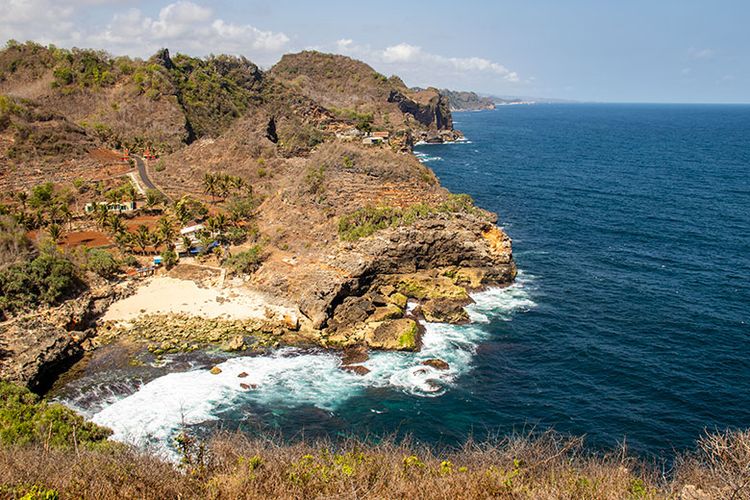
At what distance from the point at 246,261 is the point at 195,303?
26.4 ft

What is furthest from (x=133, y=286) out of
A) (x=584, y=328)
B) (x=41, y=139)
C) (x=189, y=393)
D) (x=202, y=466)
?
(x=41, y=139)

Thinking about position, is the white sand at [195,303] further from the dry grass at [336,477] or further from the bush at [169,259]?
the dry grass at [336,477]

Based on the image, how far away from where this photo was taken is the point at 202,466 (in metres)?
20.4

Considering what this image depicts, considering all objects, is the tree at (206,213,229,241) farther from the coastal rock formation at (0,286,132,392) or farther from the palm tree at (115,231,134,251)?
the coastal rock formation at (0,286,132,392)

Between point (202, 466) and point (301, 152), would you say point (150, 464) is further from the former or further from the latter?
point (301, 152)

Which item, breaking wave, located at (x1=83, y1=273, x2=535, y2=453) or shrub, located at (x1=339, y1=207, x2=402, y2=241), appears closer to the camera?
breaking wave, located at (x1=83, y1=273, x2=535, y2=453)

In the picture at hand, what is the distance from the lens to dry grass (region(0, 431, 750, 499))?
59.5ft

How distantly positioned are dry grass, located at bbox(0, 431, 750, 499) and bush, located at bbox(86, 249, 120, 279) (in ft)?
114

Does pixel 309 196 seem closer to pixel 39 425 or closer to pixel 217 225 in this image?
pixel 217 225

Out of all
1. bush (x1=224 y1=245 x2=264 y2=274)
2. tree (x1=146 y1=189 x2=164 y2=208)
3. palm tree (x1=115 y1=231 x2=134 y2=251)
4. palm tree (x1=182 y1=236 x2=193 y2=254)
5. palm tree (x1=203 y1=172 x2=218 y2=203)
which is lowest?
bush (x1=224 y1=245 x2=264 y2=274)

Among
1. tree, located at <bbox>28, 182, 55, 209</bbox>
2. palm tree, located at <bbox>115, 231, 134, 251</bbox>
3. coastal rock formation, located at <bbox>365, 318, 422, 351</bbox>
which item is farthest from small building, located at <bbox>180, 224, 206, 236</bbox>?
coastal rock formation, located at <bbox>365, 318, 422, 351</bbox>

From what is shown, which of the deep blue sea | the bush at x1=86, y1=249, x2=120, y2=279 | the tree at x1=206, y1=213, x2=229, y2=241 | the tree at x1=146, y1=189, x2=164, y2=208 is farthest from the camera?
the tree at x1=146, y1=189, x2=164, y2=208

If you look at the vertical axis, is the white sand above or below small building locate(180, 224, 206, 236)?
below

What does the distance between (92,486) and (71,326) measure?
3326 centimetres
